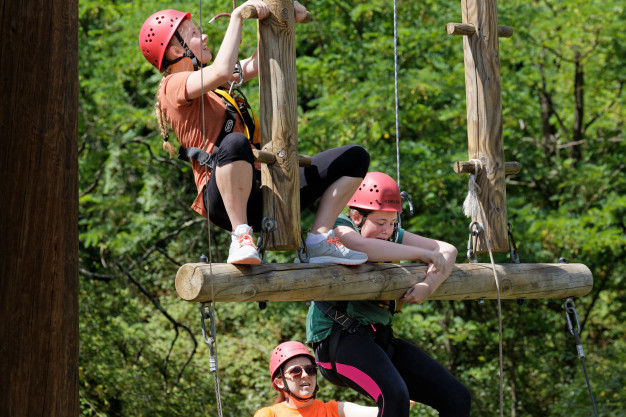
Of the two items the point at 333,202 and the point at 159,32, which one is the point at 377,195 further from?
the point at 159,32

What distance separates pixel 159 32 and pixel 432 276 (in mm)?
1662

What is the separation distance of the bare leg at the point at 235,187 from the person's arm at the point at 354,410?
1246 millimetres

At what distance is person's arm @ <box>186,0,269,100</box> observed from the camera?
13.0ft

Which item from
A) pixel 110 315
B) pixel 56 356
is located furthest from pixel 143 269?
pixel 56 356

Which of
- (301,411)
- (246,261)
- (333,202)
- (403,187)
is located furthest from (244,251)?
A: (403,187)

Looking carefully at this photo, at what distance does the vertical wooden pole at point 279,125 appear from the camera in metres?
A: 4.20

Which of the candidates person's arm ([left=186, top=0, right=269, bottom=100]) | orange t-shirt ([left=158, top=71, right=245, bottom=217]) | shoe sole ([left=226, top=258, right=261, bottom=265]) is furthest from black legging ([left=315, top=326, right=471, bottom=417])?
person's arm ([left=186, top=0, right=269, bottom=100])

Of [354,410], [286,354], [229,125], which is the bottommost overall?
[354,410]

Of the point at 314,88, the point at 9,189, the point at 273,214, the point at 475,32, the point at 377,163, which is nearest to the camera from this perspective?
the point at 9,189

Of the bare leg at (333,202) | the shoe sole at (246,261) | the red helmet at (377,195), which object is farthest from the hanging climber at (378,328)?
the shoe sole at (246,261)

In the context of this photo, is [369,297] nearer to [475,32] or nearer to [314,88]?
[475,32]

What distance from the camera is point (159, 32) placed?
4270 millimetres

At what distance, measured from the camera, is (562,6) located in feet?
40.4

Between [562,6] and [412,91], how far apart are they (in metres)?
2.95
